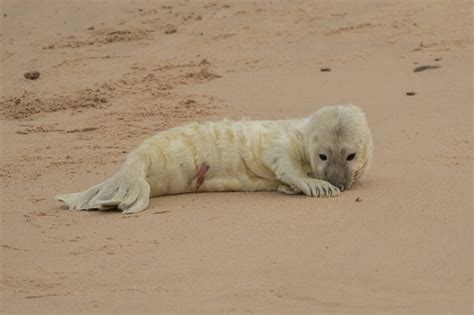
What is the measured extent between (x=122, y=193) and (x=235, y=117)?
3325 mm

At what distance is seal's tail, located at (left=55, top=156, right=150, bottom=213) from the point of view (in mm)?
7531

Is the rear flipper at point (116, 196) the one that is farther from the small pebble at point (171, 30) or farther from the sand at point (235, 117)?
the small pebble at point (171, 30)

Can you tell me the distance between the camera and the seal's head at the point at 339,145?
7.55m

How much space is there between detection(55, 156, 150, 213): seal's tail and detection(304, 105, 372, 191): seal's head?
1.11 meters

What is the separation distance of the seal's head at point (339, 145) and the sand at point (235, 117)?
15cm

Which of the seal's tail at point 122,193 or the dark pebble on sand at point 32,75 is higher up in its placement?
the seal's tail at point 122,193

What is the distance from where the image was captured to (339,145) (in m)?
7.55

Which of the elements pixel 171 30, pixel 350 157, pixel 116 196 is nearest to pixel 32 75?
pixel 171 30

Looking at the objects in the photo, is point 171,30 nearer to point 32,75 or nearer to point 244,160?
point 32,75

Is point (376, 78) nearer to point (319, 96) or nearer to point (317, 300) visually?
point (319, 96)

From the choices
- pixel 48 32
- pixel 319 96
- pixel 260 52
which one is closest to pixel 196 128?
pixel 319 96

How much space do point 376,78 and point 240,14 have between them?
13.9 feet

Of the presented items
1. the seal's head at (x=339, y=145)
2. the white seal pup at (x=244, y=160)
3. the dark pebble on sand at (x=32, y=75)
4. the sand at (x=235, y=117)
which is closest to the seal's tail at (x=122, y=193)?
the white seal pup at (x=244, y=160)

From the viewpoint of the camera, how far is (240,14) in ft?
51.4
